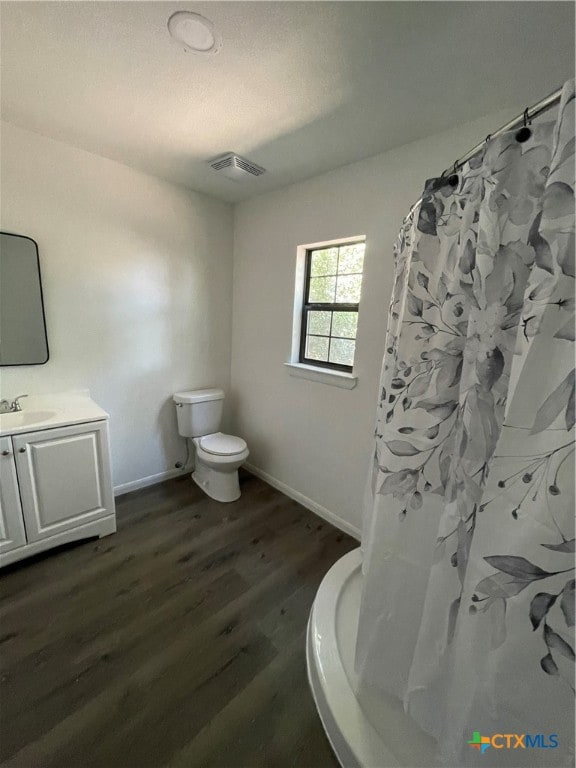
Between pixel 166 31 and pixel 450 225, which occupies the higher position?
pixel 166 31

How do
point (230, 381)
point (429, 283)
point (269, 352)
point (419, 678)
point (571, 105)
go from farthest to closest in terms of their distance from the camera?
point (230, 381)
point (269, 352)
point (429, 283)
point (419, 678)
point (571, 105)

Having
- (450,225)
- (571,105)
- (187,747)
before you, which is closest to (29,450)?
(187,747)

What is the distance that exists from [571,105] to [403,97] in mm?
973

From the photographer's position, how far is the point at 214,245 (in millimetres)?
2521

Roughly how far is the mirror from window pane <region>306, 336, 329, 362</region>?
175 cm

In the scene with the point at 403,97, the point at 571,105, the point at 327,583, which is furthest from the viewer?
the point at 327,583

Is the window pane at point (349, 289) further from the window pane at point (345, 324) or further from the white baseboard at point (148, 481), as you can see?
the white baseboard at point (148, 481)

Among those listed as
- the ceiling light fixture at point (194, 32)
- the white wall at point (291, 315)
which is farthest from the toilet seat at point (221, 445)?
the ceiling light fixture at point (194, 32)

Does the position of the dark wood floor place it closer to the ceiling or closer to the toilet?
the toilet

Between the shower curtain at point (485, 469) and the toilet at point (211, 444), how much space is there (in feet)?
4.63

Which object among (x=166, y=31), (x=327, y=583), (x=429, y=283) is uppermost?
(x=166, y=31)

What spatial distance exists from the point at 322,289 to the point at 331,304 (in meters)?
0.15

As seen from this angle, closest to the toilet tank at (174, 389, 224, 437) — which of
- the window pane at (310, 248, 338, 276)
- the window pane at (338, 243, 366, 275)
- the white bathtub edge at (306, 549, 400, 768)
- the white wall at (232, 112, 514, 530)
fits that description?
the white wall at (232, 112, 514, 530)

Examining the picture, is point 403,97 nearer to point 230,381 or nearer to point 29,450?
point 230,381
